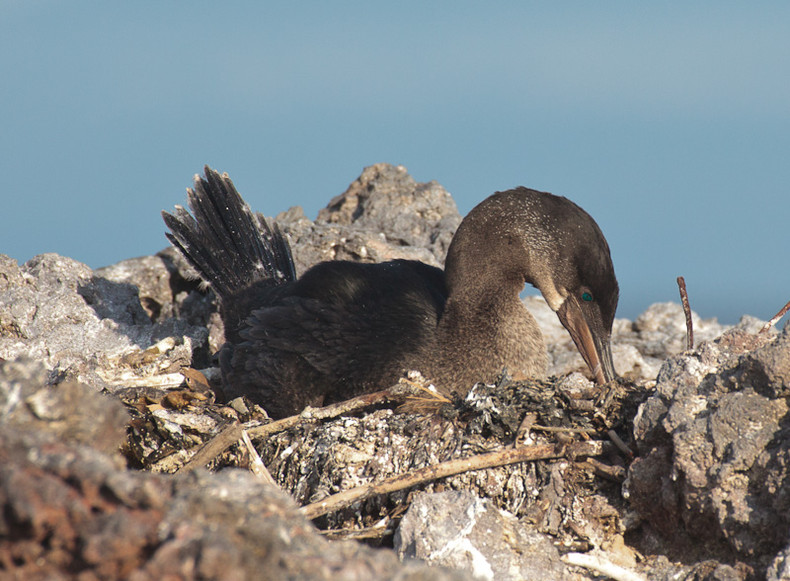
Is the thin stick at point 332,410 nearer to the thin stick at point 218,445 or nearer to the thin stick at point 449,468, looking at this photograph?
the thin stick at point 218,445

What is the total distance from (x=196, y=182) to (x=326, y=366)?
261cm

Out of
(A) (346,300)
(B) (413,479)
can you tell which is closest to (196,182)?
(A) (346,300)

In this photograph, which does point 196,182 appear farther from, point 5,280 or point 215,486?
point 215,486

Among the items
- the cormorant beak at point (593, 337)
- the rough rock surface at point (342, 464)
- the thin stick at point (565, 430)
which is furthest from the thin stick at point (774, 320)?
the cormorant beak at point (593, 337)

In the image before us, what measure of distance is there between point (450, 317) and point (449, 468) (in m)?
2.05

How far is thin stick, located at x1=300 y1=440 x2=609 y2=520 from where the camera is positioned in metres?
→ 2.66

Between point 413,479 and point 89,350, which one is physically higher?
point 89,350

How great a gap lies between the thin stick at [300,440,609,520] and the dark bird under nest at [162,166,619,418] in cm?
141

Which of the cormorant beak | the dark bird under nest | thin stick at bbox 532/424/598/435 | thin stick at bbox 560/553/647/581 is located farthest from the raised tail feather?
thin stick at bbox 560/553/647/581

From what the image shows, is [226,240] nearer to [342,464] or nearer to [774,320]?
[342,464]

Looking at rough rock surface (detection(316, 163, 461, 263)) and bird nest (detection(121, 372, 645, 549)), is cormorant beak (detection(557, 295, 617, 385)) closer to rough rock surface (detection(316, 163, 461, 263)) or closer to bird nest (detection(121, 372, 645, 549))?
bird nest (detection(121, 372, 645, 549))

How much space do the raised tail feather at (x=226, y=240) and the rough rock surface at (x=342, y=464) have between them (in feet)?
1.58

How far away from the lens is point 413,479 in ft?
8.97

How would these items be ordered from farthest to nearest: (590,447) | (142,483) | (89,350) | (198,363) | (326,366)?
(198,363) < (89,350) < (326,366) < (590,447) < (142,483)
